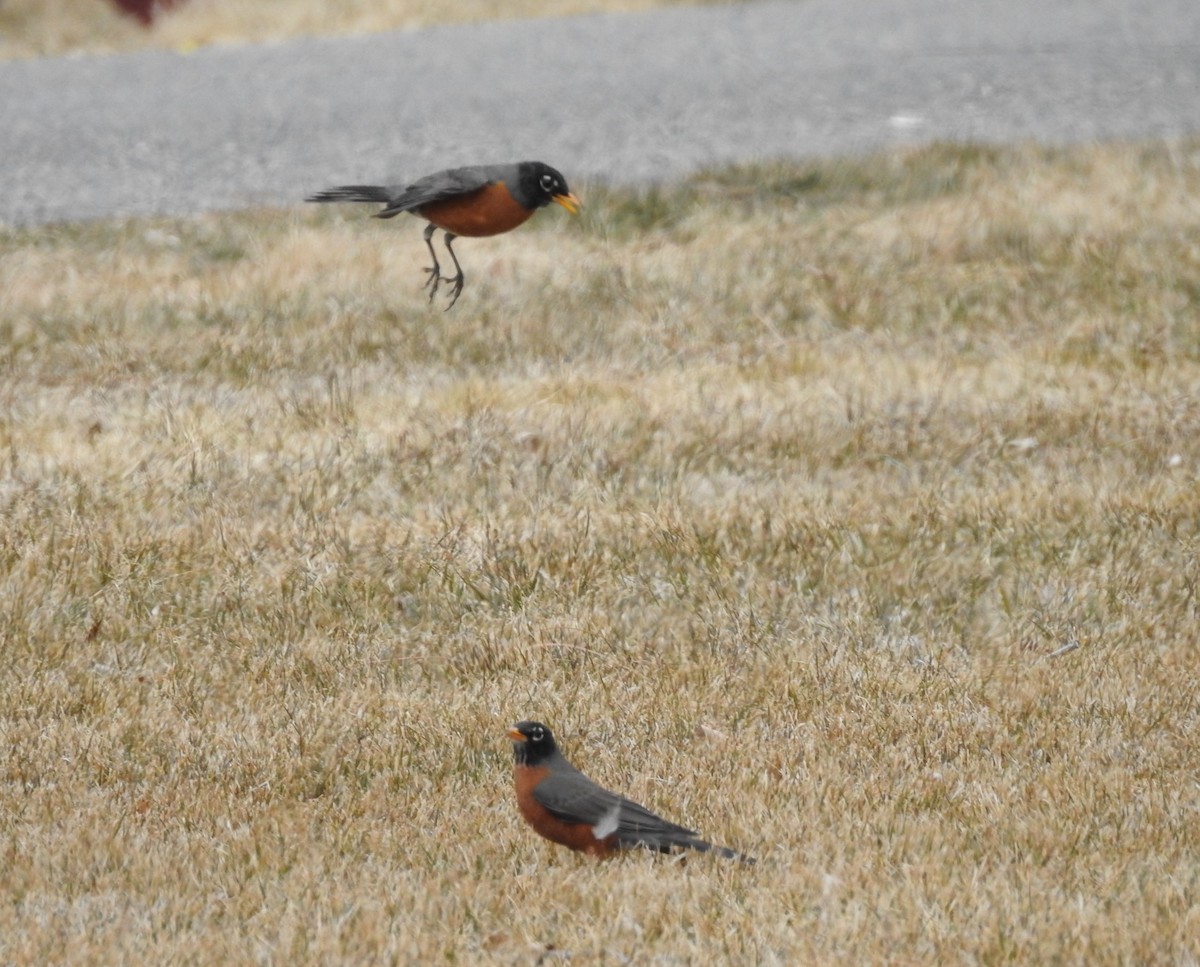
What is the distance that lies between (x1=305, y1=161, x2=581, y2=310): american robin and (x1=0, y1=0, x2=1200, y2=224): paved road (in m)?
6.16

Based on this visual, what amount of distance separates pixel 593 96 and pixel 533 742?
Result: 26.3 ft

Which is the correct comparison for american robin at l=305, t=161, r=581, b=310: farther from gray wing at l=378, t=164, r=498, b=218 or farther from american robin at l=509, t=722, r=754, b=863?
american robin at l=509, t=722, r=754, b=863

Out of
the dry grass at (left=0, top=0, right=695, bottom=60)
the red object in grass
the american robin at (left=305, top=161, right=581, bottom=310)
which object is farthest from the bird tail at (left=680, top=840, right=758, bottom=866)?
the red object in grass

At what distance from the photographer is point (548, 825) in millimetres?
4398

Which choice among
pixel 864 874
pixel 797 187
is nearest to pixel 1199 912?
pixel 864 874

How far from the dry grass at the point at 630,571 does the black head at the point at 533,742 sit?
Answer: 28cm

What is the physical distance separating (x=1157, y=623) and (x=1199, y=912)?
2214 millimetres

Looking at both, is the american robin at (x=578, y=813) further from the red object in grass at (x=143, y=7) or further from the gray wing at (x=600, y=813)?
the red object in grass at (x=143, y=7)

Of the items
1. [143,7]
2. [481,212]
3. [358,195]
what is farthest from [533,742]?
[143,7]

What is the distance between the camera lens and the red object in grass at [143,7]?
46.4 ft

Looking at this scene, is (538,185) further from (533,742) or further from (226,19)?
(226,19)

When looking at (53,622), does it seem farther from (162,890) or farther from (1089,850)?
(1089,850)

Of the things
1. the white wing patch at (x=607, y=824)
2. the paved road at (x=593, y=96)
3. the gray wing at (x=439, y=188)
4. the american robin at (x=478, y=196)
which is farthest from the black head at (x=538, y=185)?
the paved road at (x=593, y=96)

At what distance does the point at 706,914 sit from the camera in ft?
13.8
